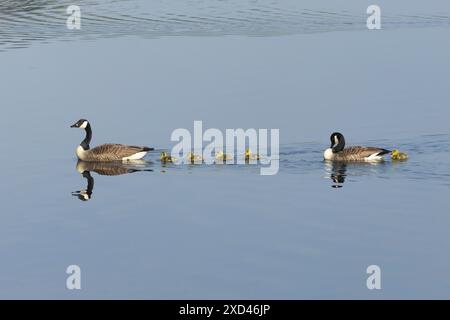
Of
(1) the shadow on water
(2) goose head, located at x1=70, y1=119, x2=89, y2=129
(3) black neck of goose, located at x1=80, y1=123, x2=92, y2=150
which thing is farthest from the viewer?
(1) the shadow on water

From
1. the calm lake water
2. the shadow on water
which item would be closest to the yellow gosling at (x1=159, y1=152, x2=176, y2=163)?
the calm lake water

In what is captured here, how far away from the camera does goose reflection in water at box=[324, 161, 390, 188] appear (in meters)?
40.8

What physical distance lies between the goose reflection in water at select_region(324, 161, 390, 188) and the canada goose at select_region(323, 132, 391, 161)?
0.18 meters

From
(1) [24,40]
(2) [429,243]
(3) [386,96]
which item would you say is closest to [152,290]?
(2) [429,243]

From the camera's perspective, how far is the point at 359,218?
1363 inches

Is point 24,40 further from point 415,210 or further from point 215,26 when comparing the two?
point 415,210

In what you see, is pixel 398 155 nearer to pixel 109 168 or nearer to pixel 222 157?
pixel 222 157

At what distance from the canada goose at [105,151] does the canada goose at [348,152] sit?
6183 millimetres

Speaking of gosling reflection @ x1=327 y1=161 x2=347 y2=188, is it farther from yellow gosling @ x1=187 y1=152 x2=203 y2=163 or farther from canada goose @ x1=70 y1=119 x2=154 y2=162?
canada goose @ x1=70 y1=119 x2=154 y2=162

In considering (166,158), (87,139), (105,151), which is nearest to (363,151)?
(166,158)

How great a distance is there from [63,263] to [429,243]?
30.0 feet

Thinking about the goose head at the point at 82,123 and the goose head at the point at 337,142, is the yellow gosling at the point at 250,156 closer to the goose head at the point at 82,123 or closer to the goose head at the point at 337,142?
the goose head at the point at 337,142

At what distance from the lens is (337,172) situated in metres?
41.4

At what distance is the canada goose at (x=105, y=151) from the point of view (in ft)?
141
